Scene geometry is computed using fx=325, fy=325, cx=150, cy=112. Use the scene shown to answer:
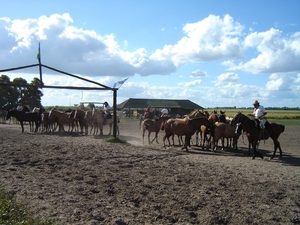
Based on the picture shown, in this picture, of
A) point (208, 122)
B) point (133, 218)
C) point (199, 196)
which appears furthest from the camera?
point (208, 122)

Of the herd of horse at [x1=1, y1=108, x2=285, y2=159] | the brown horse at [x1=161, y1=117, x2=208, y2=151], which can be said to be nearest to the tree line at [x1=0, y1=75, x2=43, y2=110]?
the herd of horse at [x1=1, y1=108, x2=285, y2=159]

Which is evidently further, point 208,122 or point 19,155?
point 208,122

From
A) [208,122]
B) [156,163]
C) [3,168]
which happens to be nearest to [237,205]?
[156,163]

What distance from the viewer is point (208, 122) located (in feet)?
54.9

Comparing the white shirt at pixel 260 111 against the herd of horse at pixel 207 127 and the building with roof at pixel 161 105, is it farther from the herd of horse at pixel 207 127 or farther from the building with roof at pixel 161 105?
the building with roof at pixel 161 105

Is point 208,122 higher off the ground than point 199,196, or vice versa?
point 208,122

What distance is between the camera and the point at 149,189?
8.03 meters

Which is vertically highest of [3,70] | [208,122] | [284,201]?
[3,70]

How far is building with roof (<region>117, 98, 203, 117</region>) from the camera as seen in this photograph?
193 feet

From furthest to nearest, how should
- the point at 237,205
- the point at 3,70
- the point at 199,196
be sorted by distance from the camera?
1. the point at 3,70
2. the point at 199,196
3. the point at 237,205

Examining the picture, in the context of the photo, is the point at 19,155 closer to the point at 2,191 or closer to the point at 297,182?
the point at 2,191

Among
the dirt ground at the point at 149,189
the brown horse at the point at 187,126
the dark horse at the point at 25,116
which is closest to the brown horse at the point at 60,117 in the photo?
the dark horse at the point at 25,116

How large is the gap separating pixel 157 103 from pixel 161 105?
1316 mm

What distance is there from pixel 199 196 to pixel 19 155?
7.82 meters
